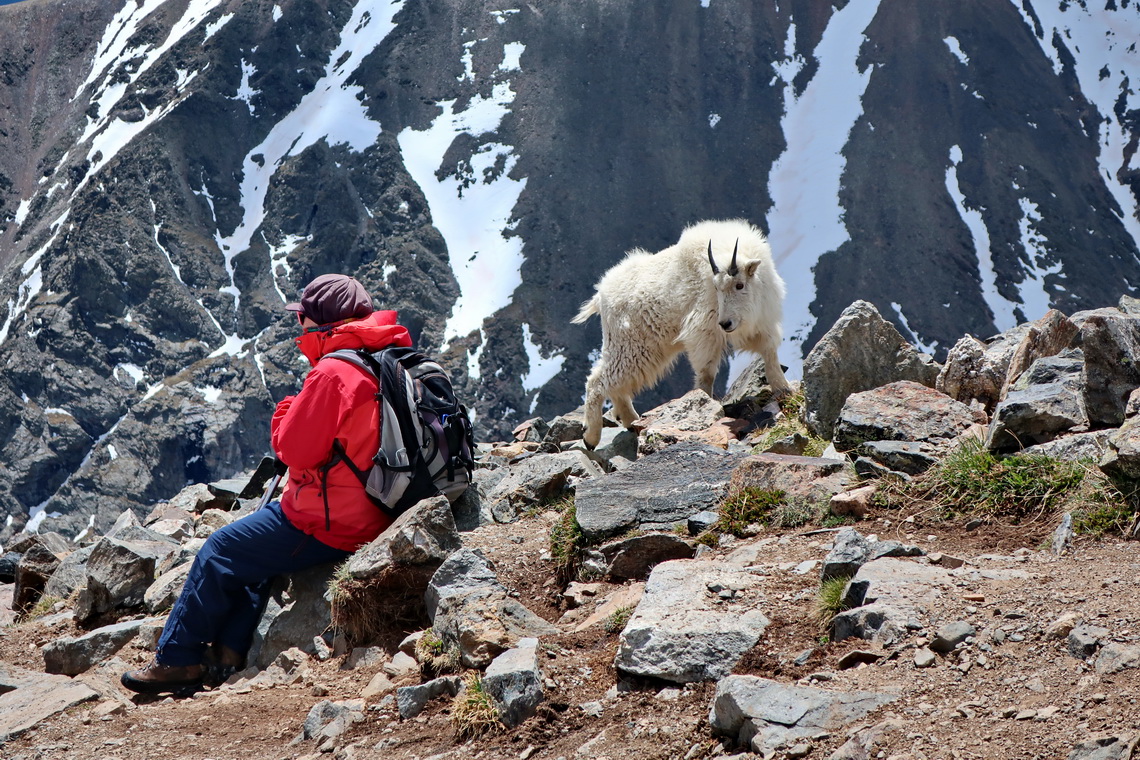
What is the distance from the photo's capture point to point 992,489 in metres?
5.07

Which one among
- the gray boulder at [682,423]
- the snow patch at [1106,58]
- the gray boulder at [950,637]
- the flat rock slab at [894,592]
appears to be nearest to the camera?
the gray boulder at [950,637]

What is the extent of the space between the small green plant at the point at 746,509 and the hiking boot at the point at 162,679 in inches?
120

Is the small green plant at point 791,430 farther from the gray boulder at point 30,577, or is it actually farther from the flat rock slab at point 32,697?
the gray boulder at point 30,577

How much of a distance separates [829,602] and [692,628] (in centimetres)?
62

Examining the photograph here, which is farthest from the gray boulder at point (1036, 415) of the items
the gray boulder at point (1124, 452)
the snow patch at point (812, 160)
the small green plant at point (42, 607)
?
the snow patch at point (812, 160)

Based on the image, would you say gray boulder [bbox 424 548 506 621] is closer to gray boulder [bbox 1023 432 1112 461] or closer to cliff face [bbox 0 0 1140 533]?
gray boulder [bbox 1023 432 1112 461]

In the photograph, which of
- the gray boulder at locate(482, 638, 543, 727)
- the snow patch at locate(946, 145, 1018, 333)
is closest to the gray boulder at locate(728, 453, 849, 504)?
the gray boulder at locate(482, 638, 543, 727)

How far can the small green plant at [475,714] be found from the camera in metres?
3.89

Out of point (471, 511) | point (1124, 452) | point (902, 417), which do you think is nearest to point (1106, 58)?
point (902, 417)

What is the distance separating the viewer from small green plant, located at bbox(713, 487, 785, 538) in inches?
211

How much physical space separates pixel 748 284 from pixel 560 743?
7.54 metres

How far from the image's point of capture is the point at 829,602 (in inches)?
163

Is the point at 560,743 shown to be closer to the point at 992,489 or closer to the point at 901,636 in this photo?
the point at 901,636

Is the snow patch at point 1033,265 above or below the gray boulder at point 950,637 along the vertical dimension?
above
